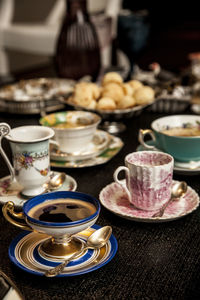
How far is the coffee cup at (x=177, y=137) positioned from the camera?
854mm

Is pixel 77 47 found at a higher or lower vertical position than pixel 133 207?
higher

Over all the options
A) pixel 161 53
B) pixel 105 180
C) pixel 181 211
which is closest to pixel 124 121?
pixel 105 180

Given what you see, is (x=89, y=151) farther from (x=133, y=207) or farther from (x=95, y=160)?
(x=133, y=207)

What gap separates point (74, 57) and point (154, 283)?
45.4 inches

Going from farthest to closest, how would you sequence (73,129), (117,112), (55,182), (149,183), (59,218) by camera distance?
(117,112) → (73,129) → (55,182) → (149,183) → (59,218)

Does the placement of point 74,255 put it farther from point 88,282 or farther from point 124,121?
point 124,121

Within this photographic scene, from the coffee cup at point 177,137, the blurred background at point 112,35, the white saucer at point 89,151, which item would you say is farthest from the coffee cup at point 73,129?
the blurred background at point 112,35

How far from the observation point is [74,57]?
61.1 inches

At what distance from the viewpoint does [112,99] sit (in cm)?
114

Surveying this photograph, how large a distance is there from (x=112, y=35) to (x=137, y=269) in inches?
91.6

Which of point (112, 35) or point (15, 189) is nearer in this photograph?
point (15, 189)

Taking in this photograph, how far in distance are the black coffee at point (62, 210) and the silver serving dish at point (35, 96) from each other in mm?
642

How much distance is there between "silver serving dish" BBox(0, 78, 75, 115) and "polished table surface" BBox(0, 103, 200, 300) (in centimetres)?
62

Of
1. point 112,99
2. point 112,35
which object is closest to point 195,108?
point 112,99
